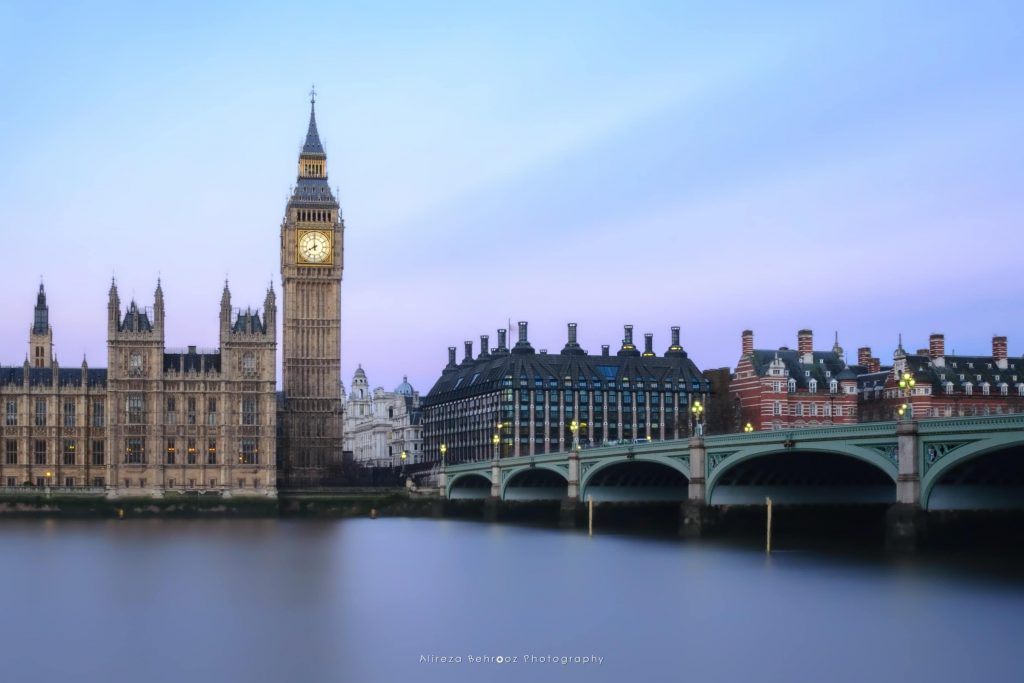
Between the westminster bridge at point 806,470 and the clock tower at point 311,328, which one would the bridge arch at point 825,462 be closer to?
the westminster bridge at point 806,470

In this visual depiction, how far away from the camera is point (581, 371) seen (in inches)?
6693

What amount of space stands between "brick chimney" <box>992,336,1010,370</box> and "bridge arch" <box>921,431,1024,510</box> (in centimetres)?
7427

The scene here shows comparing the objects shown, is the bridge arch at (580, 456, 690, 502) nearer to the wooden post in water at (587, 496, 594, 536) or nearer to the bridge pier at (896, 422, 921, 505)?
the wooden post in water at (587, 496, 594, 536)

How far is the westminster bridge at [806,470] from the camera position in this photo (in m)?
66.7

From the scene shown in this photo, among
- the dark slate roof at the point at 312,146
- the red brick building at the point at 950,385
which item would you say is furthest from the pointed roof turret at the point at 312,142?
the red brick building at the point at 950,385

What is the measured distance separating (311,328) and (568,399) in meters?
30.8

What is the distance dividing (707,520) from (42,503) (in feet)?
208

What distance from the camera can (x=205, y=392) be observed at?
138125mm

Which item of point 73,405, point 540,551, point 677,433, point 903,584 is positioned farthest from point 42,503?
point 903,584

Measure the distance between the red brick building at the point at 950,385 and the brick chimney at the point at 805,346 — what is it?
7349 millimetres

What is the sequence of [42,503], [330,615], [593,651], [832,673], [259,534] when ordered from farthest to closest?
[42,503], [259,534], [330,615], [593,651], [832,673]

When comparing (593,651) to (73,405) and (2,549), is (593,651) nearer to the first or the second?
(2,549)

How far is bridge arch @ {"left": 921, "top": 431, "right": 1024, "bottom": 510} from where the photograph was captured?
60719 millimetres

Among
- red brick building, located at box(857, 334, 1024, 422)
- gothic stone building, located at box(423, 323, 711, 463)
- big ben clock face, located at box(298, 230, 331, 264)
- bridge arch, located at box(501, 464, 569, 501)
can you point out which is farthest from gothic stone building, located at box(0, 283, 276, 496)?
red brick building, located at box(857, 334, 1024, 422)
